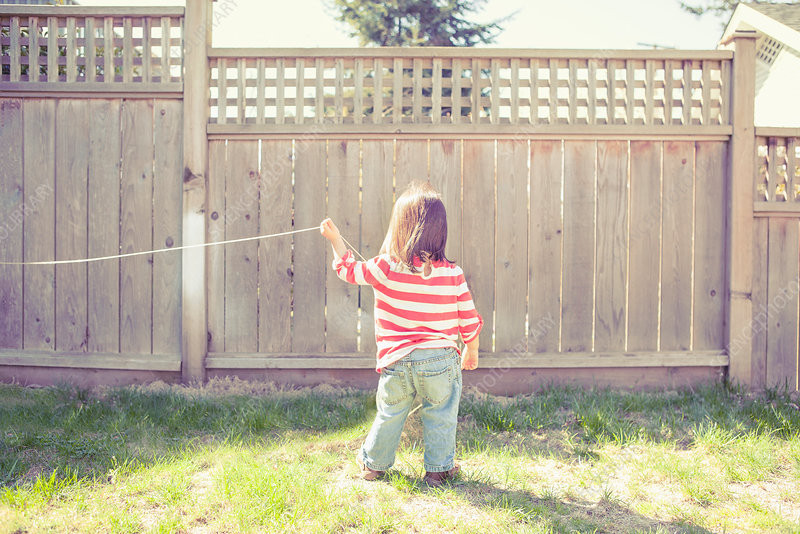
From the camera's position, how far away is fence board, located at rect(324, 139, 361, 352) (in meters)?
3.96

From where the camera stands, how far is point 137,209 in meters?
4.00

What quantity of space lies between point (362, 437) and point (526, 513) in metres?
1.03

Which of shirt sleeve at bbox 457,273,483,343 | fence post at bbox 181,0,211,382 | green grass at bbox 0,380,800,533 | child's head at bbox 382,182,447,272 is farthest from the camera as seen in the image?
fence post at bbox 181,0,211,382

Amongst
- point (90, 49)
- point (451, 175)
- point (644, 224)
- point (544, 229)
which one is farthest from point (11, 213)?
point (644, 224)

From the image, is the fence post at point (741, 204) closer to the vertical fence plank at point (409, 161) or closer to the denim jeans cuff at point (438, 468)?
the vertical fence plank at point (409, 161)

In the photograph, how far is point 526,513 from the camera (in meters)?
2.39

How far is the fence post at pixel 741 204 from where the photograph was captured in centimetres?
397

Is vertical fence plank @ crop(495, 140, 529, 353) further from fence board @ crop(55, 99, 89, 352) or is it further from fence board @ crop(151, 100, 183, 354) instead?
fence board @ crop(55, 99, 89, 352)

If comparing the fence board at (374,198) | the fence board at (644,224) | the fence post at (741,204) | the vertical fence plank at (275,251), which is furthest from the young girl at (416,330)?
the fence post at (741,204)

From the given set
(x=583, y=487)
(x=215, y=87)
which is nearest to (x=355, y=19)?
(x=215, y=87)

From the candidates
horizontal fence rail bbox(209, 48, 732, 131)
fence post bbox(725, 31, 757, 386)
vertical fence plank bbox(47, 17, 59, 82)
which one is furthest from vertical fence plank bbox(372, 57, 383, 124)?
fence post bbox(725, 31, 757, 386)

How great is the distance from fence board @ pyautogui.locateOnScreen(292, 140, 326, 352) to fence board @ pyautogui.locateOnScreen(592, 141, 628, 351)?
182cm

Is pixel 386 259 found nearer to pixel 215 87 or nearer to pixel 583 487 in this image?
pixel 583 487

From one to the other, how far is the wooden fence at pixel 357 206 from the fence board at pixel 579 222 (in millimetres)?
13
